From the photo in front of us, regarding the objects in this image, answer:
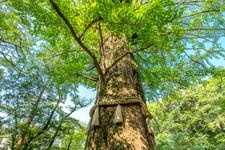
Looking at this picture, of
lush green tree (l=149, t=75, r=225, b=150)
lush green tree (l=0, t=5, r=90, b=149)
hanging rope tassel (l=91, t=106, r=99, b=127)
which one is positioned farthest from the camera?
lush green tree (l=149, t=75, r=225, b=150)

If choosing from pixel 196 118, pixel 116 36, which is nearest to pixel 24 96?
pixel 116 36

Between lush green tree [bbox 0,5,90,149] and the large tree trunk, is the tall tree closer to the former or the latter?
the large tree trunk

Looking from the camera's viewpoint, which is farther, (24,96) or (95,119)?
(24,96)

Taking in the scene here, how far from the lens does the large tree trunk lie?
240cm

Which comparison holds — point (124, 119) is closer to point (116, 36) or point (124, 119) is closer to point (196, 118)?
point (116, 36)

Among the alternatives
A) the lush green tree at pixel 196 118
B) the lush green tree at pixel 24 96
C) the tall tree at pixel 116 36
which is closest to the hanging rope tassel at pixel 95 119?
the tall tree at pixel 116 36

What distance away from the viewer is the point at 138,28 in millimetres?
2363

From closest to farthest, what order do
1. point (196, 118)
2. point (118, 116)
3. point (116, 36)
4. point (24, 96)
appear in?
point (118, 116) → point (116, 36) → point (24, 96) → point (196, 118)

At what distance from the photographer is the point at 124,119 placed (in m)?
2.55

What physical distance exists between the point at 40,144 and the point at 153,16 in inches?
322

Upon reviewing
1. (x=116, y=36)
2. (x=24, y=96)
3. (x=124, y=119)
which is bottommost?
(x=124, y=119)

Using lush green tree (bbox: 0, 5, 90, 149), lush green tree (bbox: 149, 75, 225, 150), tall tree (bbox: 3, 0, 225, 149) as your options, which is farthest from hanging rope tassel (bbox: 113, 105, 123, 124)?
lush green tree (bbox: 149, 75, 225, 150)

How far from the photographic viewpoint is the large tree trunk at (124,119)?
2396 millimetres

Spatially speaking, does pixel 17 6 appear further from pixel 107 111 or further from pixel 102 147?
pixel 102 147
